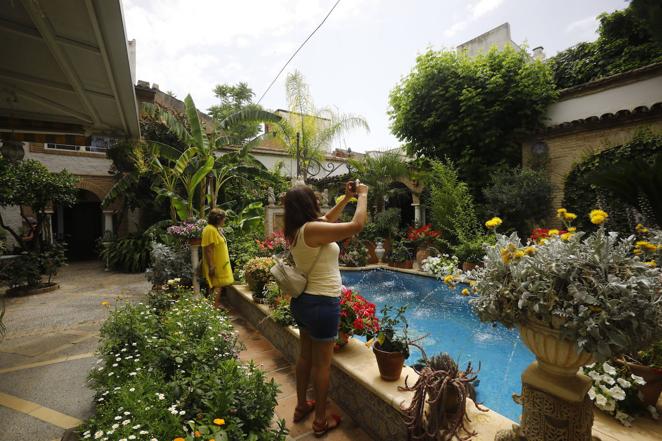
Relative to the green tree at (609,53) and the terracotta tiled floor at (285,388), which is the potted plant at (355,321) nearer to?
the terracotta tiled floor at (285,388)

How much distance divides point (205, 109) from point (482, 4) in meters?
23.3

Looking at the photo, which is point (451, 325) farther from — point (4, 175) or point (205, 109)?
point (205, 109)

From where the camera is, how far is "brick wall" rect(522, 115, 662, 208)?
8062 millimetres

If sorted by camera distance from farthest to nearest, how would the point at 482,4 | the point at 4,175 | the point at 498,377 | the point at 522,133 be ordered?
the point at 522,133 → the point at 4,175 → the point at 482,4 → the point at 498,377

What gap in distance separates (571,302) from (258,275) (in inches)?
171

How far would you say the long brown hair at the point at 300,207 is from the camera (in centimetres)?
232

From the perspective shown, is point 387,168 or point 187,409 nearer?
point 187,409

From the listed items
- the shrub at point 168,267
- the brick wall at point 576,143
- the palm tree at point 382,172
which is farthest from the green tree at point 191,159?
the brick wall at point 576,143

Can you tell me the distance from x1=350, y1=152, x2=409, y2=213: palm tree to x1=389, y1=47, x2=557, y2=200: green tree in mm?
1338

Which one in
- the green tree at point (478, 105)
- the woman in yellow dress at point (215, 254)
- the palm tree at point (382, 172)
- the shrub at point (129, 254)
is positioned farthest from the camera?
the palm tree at point (382, 172)

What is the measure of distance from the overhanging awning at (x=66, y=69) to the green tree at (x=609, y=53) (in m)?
13.5

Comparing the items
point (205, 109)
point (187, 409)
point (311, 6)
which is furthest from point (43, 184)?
point (205, 109)

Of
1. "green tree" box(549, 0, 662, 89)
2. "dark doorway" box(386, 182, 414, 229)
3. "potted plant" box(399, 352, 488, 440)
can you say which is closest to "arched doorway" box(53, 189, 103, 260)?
"dark doorway" box(386, 182, 414, 229)

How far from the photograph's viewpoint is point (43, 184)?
784 centimetres
